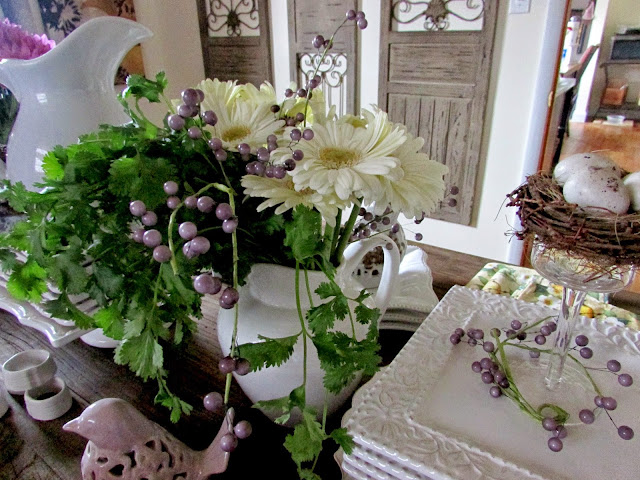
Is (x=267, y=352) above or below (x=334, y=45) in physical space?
below

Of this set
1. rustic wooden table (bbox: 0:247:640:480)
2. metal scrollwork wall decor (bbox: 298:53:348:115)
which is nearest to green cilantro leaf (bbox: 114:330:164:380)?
rustic wooden table (bbox: 0:247:640:480)

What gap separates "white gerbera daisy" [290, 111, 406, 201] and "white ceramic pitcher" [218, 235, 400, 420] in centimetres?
12

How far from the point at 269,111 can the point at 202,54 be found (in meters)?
2.81

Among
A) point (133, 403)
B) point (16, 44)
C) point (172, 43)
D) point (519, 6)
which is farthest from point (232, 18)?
point (133, 403)

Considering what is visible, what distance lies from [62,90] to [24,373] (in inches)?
16.4

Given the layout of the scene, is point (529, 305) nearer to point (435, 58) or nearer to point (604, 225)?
point (604, 225)

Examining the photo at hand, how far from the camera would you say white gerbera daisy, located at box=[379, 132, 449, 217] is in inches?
16.5

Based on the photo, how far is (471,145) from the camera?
7.22 ft

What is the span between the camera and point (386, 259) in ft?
1.90

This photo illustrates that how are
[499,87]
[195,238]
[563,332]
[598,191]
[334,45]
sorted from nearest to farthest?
[195,238], [598,191], [563,332], [499,87], [334,45]

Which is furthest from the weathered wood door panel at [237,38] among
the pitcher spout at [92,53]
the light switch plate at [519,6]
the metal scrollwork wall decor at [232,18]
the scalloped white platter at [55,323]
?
the scalloped white platter at [55,323]

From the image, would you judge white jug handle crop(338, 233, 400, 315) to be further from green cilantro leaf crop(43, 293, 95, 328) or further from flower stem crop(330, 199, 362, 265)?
green cilantro leaf crop(43, 293, 95, 328)

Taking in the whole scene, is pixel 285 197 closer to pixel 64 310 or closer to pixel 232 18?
pixel 64 310

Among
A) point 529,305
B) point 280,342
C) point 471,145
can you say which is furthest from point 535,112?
point 280,342
